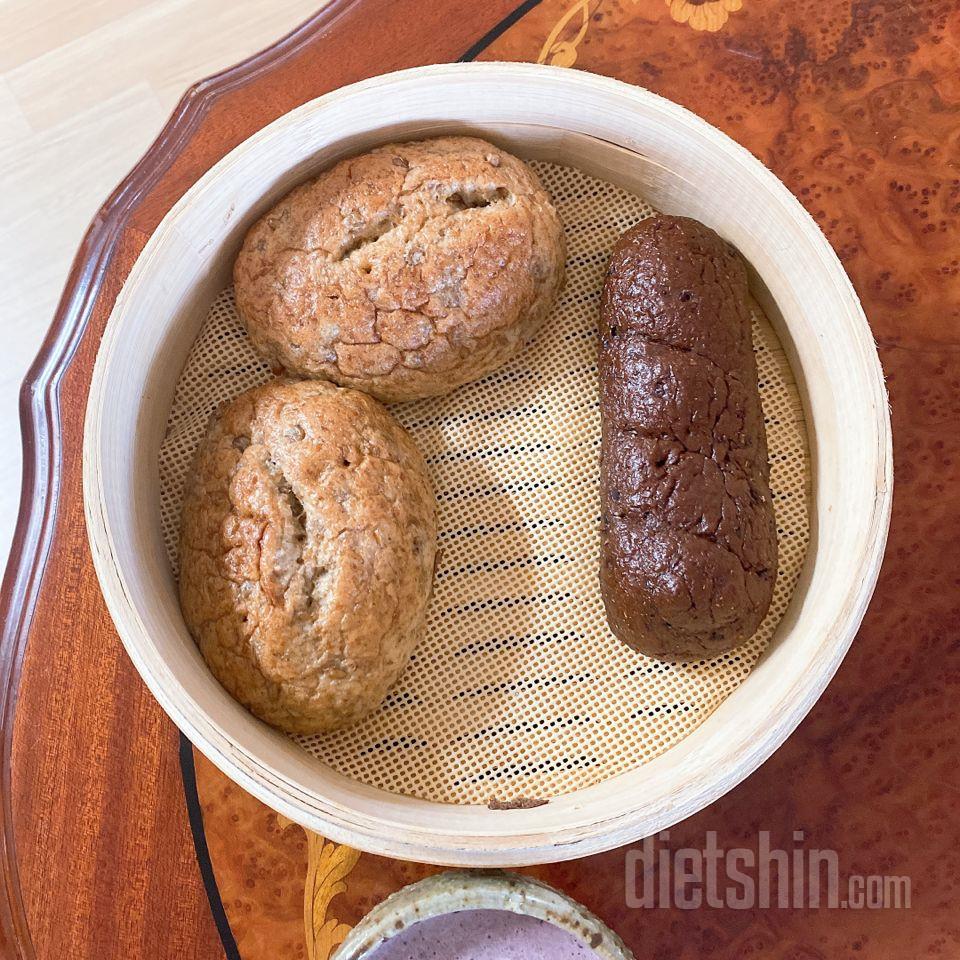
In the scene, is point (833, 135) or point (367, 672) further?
point (833, 135)

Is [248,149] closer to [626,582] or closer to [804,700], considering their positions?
[626,582]

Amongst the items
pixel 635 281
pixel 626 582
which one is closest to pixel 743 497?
pixel 626 582

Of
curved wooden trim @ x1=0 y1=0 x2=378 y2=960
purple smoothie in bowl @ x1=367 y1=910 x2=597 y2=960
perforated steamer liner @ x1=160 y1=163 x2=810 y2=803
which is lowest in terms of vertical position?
purple smoothie in bowl @ x1=367 y1=910 x2=597 y2=960

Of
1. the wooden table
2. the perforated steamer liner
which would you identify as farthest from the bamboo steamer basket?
the wooden table

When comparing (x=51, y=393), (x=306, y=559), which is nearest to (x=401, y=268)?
(x=306, y=559)

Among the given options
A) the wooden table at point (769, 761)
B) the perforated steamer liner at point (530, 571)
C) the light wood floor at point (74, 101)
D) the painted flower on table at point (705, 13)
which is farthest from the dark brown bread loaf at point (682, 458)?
the light wood floor at point (74, 101)

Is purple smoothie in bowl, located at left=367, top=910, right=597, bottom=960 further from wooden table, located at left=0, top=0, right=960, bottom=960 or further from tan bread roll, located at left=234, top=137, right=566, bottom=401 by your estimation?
tan bread roll, located at left=234, top=137, right=566, bottom=401
